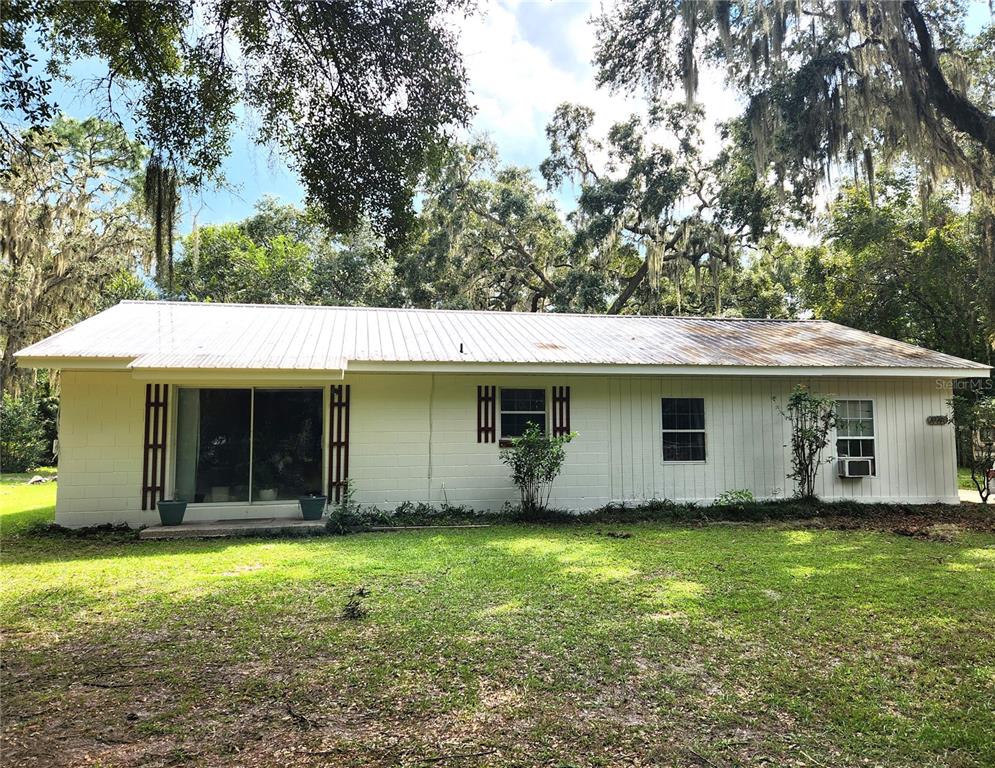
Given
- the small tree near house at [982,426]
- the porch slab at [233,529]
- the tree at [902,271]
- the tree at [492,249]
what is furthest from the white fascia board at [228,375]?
the tree at [902,271]

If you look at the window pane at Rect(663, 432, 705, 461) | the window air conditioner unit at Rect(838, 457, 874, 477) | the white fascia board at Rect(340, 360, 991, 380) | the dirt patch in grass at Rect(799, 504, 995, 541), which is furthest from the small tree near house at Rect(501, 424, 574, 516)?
the window air conditioner unit at Rect(838, 457, 874, 477)

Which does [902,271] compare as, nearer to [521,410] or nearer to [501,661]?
[521,410]

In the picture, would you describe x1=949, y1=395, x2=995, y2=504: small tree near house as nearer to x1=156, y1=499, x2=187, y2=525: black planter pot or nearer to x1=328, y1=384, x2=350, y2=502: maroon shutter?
x1=328, y1=384, x2=350, y2=502: maroon shutter

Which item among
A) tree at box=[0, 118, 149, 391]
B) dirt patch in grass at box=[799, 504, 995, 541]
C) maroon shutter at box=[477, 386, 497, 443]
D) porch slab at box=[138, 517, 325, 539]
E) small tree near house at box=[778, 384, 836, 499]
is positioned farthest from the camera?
tree at box=[0, 118, 149, 391]

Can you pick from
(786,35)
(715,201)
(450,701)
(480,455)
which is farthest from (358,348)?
(715,201)

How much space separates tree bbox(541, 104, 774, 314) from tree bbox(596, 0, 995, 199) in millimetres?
9892

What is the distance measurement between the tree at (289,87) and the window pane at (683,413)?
679cm

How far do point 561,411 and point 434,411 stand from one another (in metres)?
2.15

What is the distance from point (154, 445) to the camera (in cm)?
880

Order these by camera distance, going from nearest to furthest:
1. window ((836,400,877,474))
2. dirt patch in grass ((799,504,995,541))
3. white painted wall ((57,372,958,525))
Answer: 1. dirt patch in grass ((799,504,995,541))
2. white painted wall ((57,372,958,525))
3. window ((836,400,877,474))

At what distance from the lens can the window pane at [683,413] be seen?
34.1 ft

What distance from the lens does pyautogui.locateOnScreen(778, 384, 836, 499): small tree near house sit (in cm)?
994

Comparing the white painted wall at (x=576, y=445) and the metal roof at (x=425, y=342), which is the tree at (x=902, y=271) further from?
the white painted wall at (x=576, y=445)

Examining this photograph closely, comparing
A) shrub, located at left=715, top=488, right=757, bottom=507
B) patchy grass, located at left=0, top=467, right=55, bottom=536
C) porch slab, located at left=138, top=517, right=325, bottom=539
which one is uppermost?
shrub, located at left=715, top=488, right=757, bottom=507
